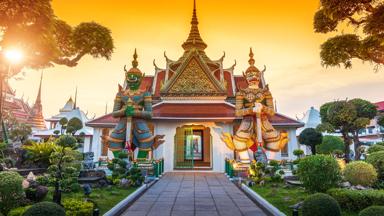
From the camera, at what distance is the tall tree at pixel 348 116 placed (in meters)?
15.1

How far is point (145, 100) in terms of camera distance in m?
13.0

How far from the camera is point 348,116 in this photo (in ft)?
49.6

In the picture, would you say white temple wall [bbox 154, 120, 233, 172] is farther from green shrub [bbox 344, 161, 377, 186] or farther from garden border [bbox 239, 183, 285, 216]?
green shrub [bbox 344, 161, 377, 186]

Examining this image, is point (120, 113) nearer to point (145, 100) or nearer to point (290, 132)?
point (145, 100)

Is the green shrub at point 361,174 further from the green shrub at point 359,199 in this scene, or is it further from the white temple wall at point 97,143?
the white temple wall at point 97,143

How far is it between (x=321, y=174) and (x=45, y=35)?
8.79 m

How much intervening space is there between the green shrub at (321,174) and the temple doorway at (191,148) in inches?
361

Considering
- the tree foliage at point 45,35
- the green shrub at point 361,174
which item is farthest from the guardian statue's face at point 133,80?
the green shrub at point 361,174

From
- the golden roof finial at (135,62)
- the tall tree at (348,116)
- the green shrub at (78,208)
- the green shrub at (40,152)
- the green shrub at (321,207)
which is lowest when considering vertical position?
the green shrub at (78,208)

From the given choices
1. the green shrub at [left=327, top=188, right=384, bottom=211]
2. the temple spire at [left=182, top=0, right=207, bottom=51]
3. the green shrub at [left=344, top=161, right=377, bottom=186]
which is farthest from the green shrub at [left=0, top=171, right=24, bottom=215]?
the temple spire at [left=182, top=0, right=207, bottom=51]

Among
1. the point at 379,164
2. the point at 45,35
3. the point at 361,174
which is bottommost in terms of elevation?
the point at 361,174

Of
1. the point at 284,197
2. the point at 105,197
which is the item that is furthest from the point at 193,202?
the point at 284,197

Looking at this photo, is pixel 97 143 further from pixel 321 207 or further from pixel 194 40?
pixel 321 207

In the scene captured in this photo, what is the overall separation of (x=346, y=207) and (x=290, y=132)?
11126 mm
